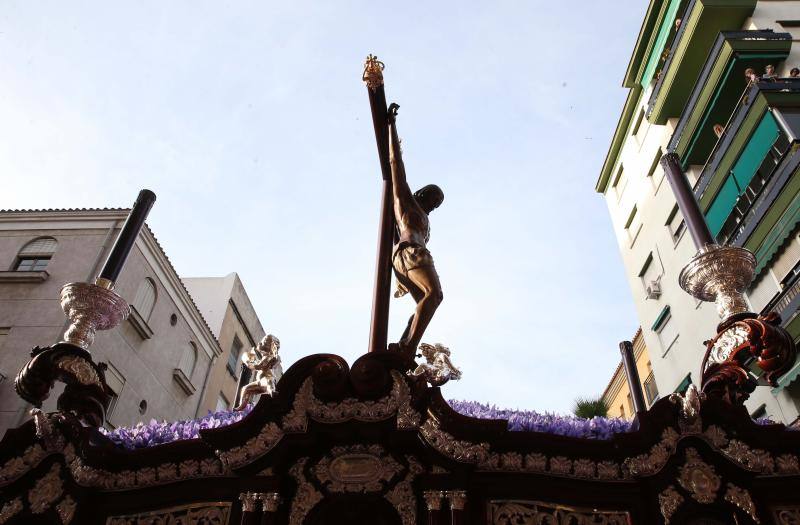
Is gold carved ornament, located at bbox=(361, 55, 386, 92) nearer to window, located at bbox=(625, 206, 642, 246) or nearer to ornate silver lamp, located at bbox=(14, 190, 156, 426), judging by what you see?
ornate silver lamp, located at bbox=(14, 190, 156, 426)

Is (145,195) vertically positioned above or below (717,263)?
above

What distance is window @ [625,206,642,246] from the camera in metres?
27.0

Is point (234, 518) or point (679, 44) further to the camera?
point (679, 44)

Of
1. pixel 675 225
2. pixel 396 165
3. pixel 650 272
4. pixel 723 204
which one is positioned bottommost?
pixel 396 165

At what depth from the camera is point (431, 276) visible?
5.02m

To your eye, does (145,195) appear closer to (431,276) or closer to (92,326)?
(92,326)

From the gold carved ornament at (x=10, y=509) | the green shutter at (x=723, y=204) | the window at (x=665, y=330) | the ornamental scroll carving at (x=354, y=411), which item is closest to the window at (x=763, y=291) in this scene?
the green shutter at (x=723, y=204)

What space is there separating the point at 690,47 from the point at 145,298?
21868 millimetres

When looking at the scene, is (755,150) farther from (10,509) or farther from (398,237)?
(10,509)

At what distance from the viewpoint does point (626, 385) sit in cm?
2900

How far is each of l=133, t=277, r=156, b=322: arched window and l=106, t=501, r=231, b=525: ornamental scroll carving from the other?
18710mm

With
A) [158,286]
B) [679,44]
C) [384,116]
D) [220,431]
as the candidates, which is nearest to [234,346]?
[158,286]

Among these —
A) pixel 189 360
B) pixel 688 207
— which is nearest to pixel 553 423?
pixel 688 207

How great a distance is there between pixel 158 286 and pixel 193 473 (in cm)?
2032
